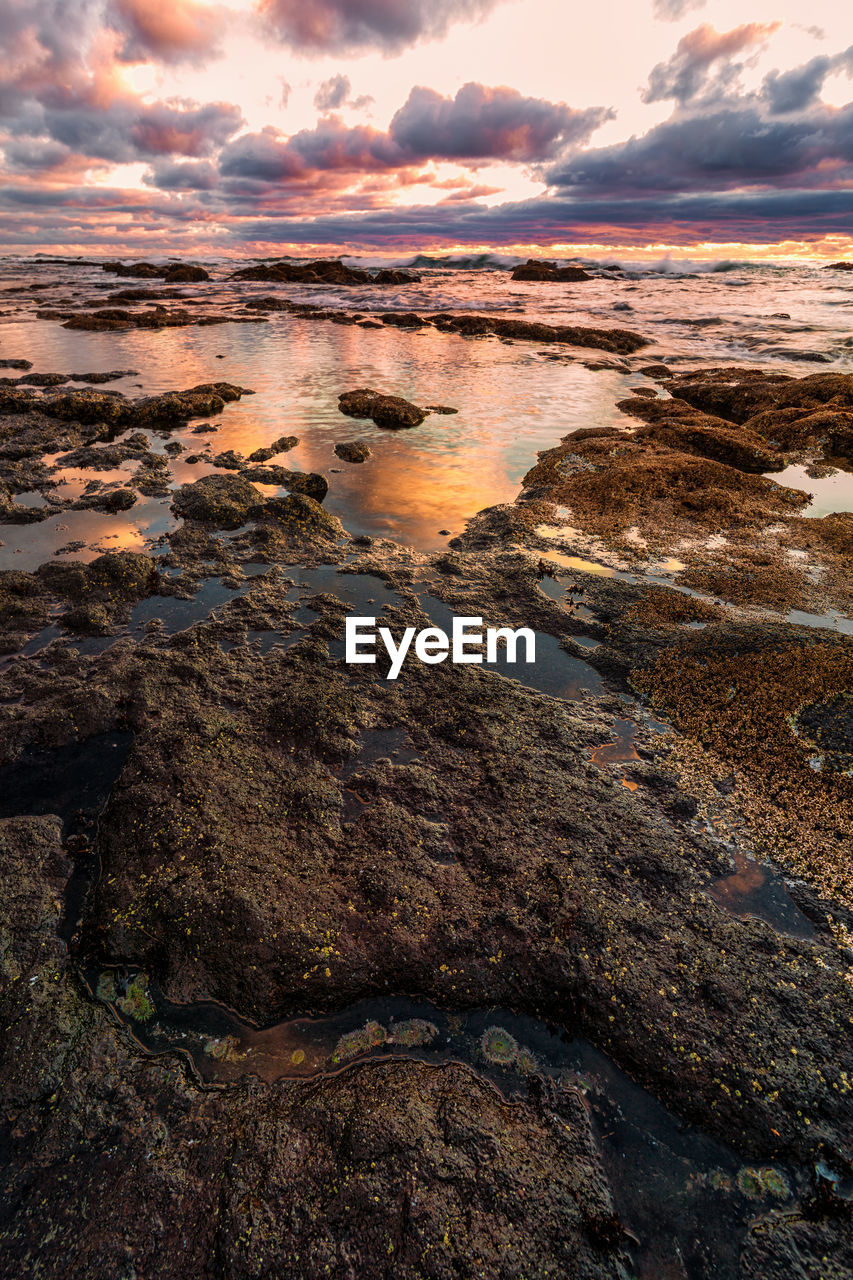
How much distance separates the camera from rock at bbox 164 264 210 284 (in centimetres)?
8028

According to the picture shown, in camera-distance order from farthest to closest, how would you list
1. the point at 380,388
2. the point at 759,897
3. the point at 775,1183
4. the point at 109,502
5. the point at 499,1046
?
1. the point at 380,388
2. the point at 109,502
3. the point at 759,897
4. the point at 499,1046
5. the point at 775,1183

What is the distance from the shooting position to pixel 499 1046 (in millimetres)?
3902

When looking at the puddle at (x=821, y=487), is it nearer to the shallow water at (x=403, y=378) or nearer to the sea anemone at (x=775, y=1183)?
the shallow water at (x=403, y=378)

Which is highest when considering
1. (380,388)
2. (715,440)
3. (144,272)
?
(144,272)

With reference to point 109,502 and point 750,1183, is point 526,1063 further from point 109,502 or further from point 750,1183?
point 109,502

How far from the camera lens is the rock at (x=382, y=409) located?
19.2 meters

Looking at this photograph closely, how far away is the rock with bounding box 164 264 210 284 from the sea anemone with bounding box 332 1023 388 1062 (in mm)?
99738

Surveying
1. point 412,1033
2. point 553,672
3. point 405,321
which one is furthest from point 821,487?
point 405,321

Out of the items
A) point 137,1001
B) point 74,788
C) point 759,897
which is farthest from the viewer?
point 74,788

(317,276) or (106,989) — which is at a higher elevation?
(317,276)

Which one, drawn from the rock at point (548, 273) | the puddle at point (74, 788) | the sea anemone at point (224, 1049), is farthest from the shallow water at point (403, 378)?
the rock at point (548, 273)

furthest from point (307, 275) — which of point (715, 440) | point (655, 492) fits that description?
point (655, 492)

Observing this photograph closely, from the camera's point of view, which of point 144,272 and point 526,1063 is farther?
point 144,272

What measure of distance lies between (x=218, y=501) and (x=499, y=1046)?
36.1ft
